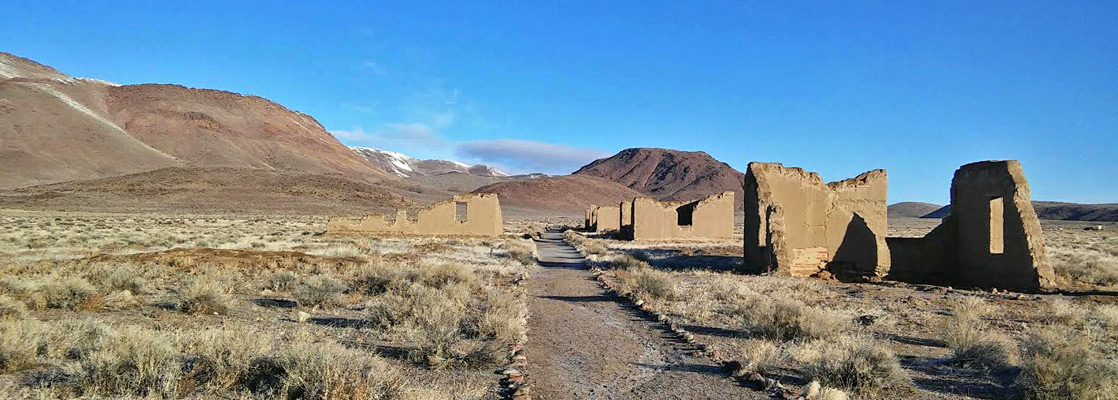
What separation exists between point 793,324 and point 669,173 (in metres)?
148

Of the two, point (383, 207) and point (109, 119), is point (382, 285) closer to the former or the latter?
point (383, 207)

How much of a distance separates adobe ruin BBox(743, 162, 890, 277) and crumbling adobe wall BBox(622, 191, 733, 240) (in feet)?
47.4

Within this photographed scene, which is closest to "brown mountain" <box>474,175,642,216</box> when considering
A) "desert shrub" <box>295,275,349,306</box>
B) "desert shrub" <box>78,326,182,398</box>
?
"desert shrub" <box>295,275,349,306</box>

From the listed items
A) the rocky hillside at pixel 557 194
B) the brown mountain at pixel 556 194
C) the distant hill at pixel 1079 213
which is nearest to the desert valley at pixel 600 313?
the brown mountain at pixel 556 194

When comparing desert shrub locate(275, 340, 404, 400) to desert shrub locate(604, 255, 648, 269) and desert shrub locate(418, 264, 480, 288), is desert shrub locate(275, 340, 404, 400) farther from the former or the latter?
desert shrub locate(604, 255, 648, 269)

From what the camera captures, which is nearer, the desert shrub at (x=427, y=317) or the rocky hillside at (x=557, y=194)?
the desert shrub at (x=427, y=317)

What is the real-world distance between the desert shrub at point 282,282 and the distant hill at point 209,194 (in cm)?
5227

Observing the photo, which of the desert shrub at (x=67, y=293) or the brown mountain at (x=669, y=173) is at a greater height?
the brown mountain at (x=669, y=173)

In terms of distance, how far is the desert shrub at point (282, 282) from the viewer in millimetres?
11828

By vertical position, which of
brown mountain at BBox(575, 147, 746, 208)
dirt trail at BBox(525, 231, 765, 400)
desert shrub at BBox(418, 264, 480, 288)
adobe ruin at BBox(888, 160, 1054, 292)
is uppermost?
brown mountain at BBox(575, 147, 746, 208)

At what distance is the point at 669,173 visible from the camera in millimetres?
153875

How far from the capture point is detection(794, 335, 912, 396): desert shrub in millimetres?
5621

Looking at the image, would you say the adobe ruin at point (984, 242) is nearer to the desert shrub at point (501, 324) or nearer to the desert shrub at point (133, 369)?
the desert shrub at point (501, 324)

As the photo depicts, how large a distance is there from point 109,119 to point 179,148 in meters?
14.5
